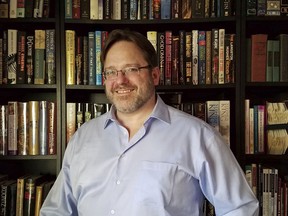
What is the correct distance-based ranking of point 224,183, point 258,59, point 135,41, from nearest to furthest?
point 224,183
point 135,41
point 258,59

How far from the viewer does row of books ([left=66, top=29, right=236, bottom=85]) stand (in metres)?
1.38

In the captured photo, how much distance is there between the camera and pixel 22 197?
1.41 meters

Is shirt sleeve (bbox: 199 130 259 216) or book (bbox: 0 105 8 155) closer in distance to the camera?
shirt sleeve (bbox: 199 130 259 216)

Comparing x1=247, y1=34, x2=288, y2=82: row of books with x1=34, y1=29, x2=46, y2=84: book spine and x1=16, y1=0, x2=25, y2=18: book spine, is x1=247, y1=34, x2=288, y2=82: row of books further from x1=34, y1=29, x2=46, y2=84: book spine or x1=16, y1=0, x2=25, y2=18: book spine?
x1=16, y1=0, x2=25, y2=18: book spine

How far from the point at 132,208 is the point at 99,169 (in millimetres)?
190

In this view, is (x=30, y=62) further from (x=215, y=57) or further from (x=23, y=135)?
(x=215, y=57)

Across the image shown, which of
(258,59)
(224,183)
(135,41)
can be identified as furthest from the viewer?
(258,59)

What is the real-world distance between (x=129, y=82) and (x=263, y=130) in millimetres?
693

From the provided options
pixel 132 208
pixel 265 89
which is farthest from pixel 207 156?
pixel 265 89

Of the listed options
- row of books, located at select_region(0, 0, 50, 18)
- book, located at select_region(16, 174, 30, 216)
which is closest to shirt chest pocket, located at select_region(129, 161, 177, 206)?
book, located at select_region(16, 174, 30, 216)

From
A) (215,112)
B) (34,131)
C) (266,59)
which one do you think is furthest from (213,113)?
(34,131)

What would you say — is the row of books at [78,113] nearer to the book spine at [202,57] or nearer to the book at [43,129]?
the book at [43,129]

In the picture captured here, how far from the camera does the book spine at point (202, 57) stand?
4.56 feet

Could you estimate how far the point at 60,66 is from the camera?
1384 millimetres
